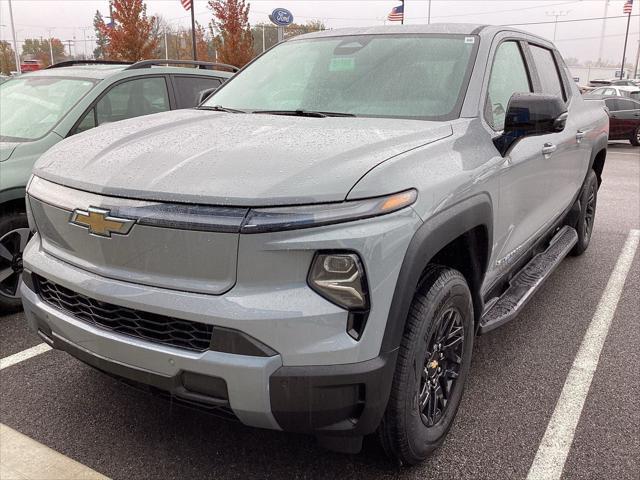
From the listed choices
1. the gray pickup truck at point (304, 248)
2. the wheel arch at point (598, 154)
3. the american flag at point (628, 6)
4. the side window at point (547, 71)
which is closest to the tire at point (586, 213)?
the wheel arch at point (598, 154)

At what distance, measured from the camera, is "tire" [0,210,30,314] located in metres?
3.81

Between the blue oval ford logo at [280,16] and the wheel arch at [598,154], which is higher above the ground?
the blue oval ford logo at [280,16]

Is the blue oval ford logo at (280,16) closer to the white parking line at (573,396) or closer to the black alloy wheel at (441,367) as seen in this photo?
the white parking line at (573,396)

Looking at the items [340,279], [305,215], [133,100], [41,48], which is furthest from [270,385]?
[41,48]

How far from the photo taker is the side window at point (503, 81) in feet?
9.72

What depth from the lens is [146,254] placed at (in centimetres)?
200

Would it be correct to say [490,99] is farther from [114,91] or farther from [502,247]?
[114,91]

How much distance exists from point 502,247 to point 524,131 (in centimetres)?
61

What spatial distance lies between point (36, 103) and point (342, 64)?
2801mm

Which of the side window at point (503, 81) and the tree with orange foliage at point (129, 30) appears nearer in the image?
the side window at point (503, 81)

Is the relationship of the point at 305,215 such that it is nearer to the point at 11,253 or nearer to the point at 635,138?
the point at 11,253

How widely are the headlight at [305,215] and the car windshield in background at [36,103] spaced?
303 centimetres

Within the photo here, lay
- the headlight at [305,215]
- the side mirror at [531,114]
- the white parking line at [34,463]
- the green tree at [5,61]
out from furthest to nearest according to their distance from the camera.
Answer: the green tree at [5,61]
the side mirror at [531,114]
the white parking line at [34,463]
the headlight at [305,215]

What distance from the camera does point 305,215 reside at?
1.85m
